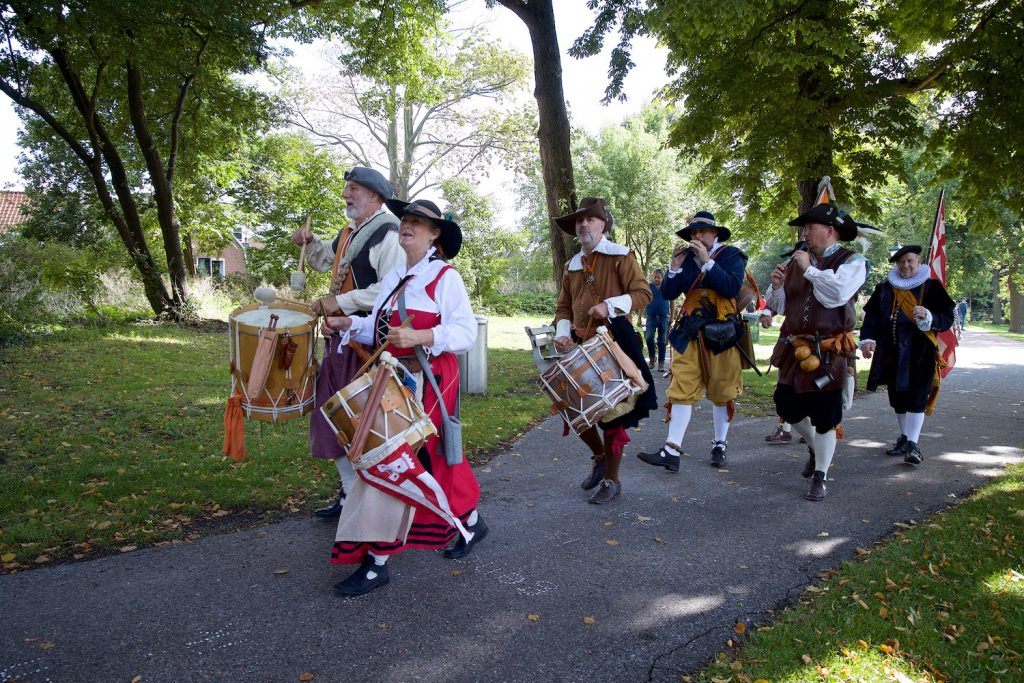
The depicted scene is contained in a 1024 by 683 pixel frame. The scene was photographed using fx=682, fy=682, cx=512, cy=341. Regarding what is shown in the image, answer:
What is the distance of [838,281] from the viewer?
504 centimetres

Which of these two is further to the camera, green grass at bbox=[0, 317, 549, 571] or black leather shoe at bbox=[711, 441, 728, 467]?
black leather shoe at bbox=[711, 441, 728, 467]

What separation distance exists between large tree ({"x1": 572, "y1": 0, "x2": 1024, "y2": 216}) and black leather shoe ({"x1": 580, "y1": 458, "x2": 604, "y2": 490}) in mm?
6004

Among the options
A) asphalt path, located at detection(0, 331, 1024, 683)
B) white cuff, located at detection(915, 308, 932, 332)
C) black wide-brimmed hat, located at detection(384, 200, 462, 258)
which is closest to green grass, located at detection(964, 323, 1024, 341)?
white cuff, located at detection(915, 308, 932, 332)

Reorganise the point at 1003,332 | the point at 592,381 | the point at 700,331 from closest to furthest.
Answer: the point at 592,381, the point at 700,331, the point at 1003,332

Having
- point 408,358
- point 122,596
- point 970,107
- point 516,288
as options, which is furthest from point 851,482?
point 516,288

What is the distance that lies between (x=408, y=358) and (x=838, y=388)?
11.5 ft

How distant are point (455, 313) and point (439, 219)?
1.77ft

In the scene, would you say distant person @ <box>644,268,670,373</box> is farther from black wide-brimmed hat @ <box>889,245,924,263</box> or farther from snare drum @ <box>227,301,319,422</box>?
snare drum @ <box>227,301,319,422</box>

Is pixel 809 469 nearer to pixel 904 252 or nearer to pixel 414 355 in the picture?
pixel 904 252

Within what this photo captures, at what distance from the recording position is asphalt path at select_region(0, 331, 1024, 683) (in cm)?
296

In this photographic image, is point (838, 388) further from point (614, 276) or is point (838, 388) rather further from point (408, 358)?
point (408, 358)

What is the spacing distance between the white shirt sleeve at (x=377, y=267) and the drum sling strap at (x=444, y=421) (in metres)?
0.36

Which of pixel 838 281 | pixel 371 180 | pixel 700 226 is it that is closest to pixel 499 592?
pixel 371 180

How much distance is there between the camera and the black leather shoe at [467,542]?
13.4 ft
